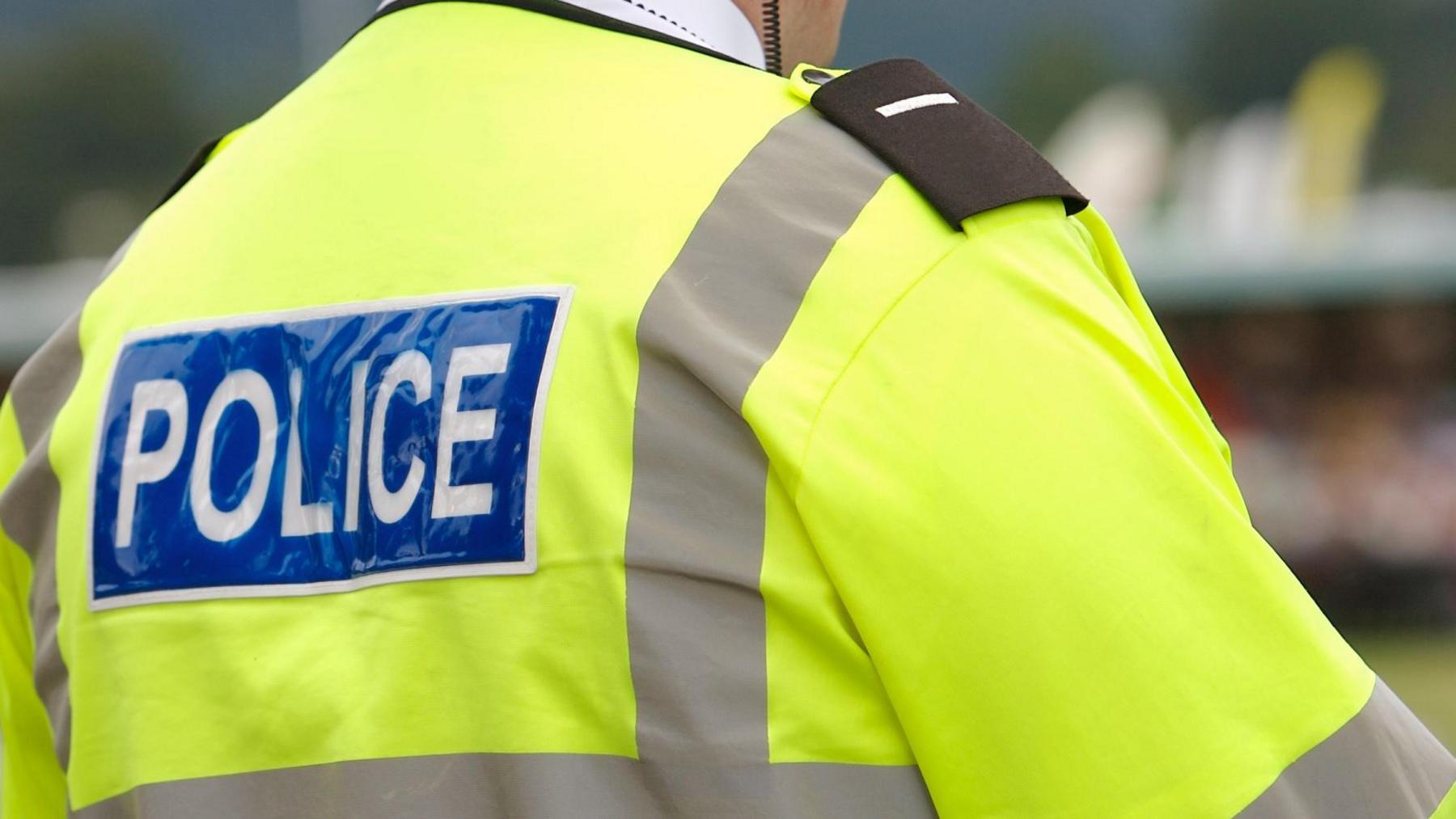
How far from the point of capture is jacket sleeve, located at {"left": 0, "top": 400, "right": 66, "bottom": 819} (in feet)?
4.55

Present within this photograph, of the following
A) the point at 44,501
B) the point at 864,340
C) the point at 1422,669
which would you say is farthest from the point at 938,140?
the point at 1422,669

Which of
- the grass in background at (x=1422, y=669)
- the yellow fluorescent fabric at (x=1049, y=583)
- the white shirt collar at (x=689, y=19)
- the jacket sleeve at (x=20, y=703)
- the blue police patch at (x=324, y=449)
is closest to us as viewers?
the yellow fluorescent fabric at (x=1049, y=583)

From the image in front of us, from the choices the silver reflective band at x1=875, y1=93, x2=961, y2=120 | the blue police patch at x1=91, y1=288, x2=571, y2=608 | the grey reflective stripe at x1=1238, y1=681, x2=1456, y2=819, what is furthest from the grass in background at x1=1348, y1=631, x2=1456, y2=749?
the blue police patch at x1=91, y1=288, x2=571, y2=608

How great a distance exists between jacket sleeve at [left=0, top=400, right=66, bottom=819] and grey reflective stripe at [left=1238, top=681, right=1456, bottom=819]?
0.92 meters

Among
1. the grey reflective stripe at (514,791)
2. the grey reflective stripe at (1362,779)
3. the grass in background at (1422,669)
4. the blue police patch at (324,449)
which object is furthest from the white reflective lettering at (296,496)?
the grass in background at (1422,669)

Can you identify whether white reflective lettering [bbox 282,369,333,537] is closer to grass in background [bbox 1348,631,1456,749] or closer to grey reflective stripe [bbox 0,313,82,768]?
grey reflective stripe [bbox 0,313,82,768]

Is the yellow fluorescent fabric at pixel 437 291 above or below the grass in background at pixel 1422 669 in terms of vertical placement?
above

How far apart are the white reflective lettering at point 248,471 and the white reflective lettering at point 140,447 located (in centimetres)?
2

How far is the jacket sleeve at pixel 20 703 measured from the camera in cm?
139

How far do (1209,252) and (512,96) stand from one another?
11071 mm

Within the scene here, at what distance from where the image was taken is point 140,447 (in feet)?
4.06

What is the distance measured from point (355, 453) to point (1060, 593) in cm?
46

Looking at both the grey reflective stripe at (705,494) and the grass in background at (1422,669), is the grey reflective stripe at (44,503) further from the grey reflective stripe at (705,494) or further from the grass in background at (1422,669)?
the grass in background at (1422,669)

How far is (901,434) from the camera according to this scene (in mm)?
1021
